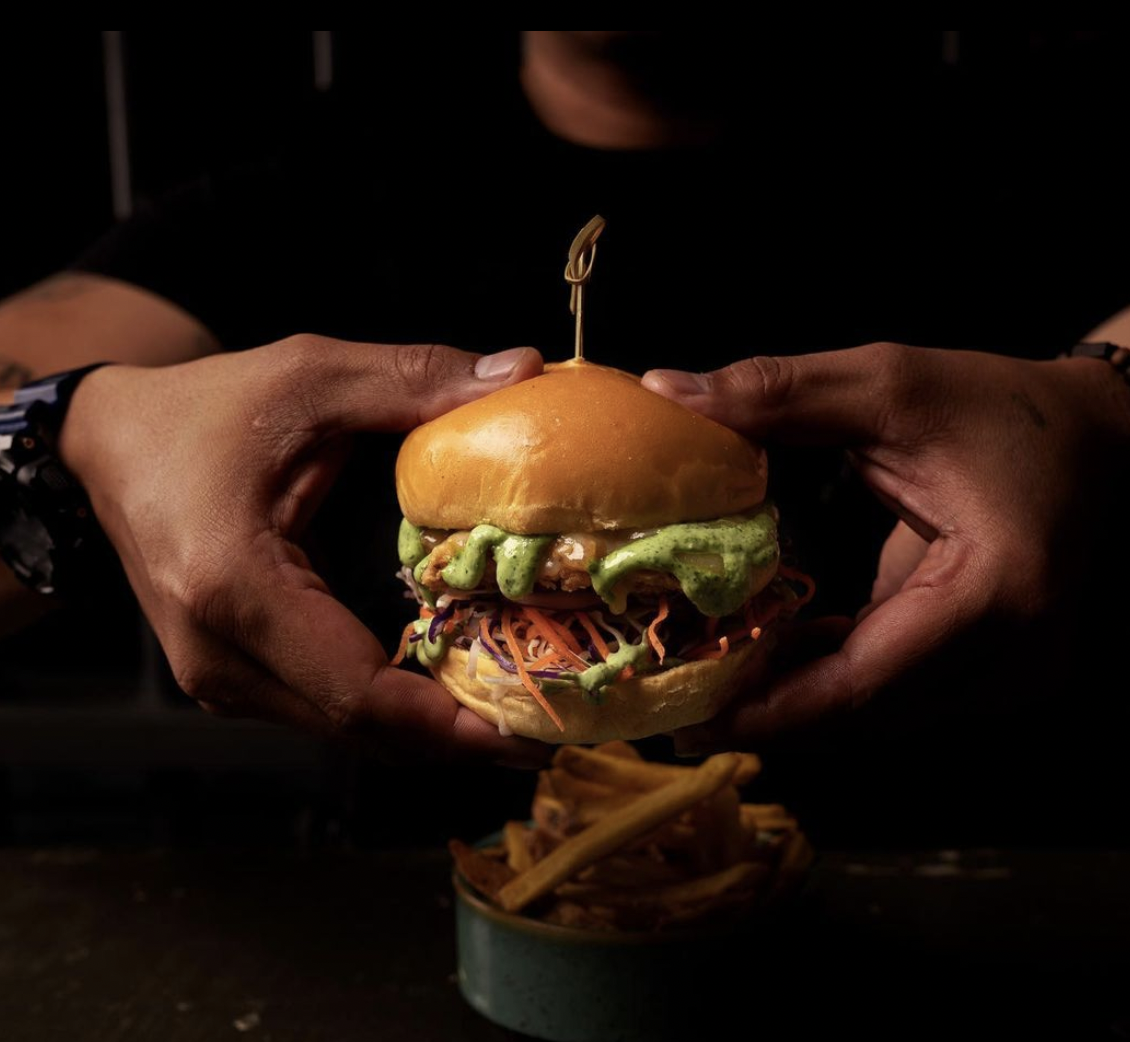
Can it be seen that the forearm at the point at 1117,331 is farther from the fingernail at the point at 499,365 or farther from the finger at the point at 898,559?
the fingernail at the point at 499,365

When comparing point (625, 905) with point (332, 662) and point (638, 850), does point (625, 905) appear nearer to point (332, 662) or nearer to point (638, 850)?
point (638, 850)

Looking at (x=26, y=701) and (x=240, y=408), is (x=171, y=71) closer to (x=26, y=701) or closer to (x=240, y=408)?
(x=26, y=701)

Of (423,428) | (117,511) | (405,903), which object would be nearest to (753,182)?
(423,428)

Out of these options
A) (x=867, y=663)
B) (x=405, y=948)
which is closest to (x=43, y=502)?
(x=405, y=948)

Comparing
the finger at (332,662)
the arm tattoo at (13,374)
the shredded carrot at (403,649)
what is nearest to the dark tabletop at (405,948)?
the finger at (332,662)

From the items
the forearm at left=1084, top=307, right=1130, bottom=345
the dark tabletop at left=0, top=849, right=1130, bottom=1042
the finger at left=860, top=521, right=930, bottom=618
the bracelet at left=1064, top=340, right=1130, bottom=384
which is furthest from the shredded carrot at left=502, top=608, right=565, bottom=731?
the forearm at left=1084, top=307, right=1130, bottom=345
